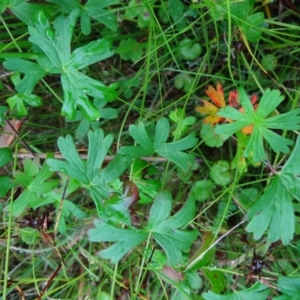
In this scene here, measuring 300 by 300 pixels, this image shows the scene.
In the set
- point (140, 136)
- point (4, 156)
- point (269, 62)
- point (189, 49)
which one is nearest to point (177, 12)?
point (189, 49)

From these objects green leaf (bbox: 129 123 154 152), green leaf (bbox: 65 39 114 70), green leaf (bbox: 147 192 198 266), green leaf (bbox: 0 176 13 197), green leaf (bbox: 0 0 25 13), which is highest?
green leaf (bbox: 0 0 25 13)

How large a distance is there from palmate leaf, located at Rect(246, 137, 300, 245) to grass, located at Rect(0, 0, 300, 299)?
8.4 inches

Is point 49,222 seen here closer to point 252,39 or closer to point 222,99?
point 222,99

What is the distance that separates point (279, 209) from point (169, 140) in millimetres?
521

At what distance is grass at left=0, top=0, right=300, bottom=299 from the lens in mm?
1547

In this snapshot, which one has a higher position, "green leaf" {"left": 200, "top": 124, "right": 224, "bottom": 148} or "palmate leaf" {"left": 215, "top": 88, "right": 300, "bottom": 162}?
"palmate leaf" {"left": 215, "top": 88, "right": 300, "bottom": 162}

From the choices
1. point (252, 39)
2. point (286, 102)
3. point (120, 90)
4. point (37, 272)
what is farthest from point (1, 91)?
point (286, 102)

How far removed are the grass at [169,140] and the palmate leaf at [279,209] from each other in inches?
8.4

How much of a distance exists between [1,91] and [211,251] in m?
0.90

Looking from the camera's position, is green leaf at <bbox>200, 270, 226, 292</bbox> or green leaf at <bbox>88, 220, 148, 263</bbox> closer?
green leaf at <bbox>88, 220, 148, 263</bbox>

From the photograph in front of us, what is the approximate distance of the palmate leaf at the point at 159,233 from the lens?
127 cm

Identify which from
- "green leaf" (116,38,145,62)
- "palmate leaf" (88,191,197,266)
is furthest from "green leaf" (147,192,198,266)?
"green leaf" (116,38,145,62)

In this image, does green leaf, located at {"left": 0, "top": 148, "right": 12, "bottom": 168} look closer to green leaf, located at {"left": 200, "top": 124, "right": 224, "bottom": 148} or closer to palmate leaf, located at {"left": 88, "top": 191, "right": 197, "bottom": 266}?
palmate leaf, located at {"left": 88, "top": 191, "right": 197, "bottom": 266}

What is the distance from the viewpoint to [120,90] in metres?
1.67
